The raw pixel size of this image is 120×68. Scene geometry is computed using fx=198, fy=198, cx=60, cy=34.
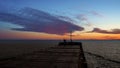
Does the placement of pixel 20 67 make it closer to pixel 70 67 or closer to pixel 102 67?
pixel 70 67

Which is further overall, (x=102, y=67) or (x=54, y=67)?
(x=102, y=67)

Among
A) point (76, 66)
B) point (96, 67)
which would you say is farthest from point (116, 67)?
point (76, 66)

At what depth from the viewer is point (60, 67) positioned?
19.3m

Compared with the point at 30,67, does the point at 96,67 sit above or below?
below

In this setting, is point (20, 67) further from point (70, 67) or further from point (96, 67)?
point (96, 67)

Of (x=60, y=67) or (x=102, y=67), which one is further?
(x=102, y=67)

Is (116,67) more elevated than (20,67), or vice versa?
(20,67)

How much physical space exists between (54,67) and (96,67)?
2096cm

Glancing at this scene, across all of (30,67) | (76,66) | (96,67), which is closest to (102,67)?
(96,67)

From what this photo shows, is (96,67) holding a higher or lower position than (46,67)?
lower

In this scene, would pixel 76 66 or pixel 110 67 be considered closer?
pixel 76 66

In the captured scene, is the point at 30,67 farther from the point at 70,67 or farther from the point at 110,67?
the point at 110,67

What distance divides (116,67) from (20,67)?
86.8ft

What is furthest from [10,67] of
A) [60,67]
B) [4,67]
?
[60,67]
